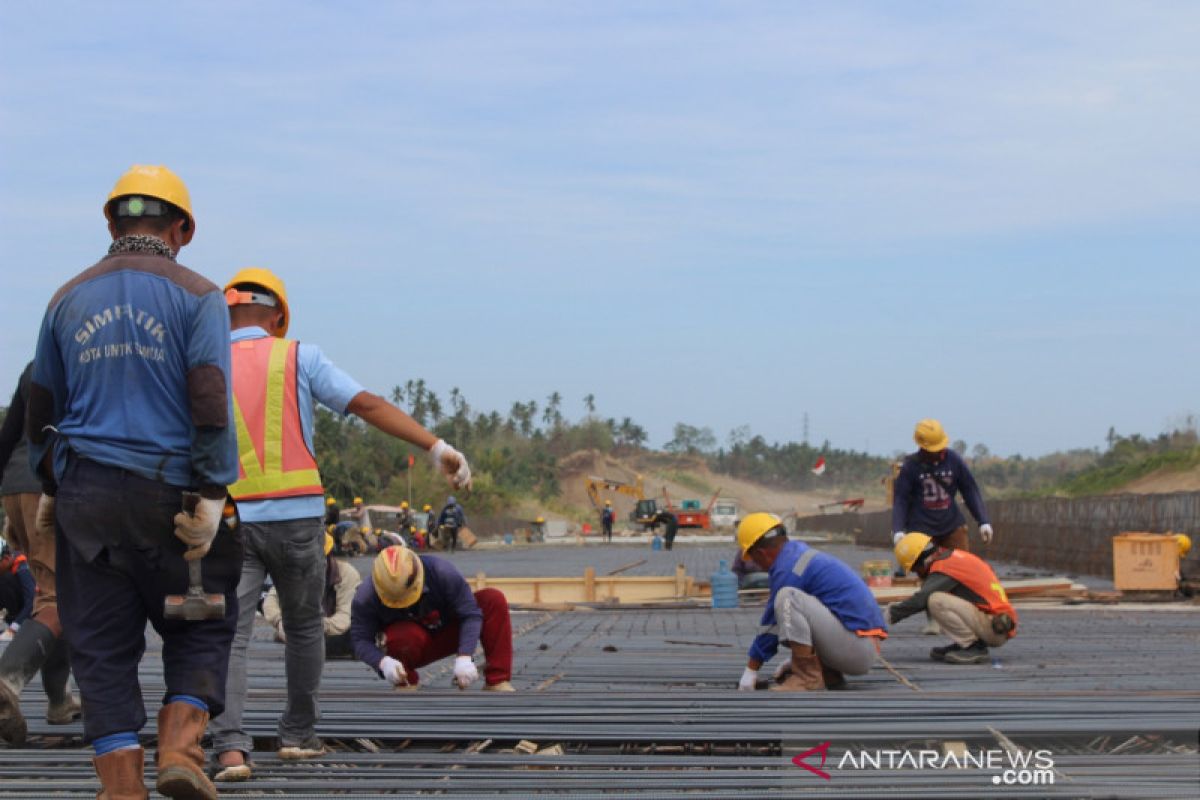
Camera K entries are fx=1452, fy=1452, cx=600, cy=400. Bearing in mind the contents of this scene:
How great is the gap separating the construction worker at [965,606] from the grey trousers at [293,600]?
13.2ft

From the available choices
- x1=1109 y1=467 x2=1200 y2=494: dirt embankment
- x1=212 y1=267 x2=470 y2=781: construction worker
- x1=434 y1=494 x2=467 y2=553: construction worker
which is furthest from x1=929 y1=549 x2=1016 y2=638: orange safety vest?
x1=1109 y1=467 x2=1200 y2=494: dirt embankment

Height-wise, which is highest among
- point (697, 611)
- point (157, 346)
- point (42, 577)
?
point (157, 346)

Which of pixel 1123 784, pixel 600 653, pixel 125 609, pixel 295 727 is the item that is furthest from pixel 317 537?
pixel 600 653

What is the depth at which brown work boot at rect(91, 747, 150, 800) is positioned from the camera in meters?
3.46

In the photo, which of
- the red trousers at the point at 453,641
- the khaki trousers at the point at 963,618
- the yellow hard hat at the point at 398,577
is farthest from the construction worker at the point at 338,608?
the khaki trousers at the point at 963,618

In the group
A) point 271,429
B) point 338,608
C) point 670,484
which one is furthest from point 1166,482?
point 670,484

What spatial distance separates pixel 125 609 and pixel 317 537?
3.15 feet

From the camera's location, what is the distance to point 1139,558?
13.1 metres

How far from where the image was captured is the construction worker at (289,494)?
4.40 m

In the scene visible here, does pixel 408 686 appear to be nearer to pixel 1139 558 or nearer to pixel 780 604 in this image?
pixel 780 604

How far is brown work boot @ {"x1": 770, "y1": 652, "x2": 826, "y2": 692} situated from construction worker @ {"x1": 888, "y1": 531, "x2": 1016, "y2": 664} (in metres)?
1.28

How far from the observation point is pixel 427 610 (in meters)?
6.45

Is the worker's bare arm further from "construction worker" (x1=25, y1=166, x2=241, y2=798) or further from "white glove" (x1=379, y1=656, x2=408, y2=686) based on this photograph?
"white glove" (x1=379, y1=656, x2=408, y2=686)

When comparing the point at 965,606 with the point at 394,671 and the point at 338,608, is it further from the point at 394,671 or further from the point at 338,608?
the point at 338,608
